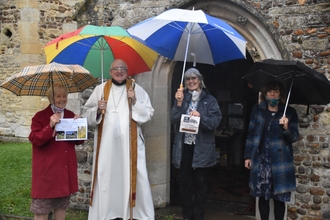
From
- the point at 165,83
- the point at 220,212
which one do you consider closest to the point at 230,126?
the point at 220,212

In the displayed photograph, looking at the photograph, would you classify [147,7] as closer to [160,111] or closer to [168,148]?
[160,111]

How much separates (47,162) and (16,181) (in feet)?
13.6

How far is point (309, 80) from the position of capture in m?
4.01

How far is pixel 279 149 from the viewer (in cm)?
405

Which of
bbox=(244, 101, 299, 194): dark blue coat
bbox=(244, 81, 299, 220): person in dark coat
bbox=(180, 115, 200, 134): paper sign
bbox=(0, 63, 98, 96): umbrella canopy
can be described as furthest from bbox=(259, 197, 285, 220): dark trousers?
bbox=(0, 63, 98, 96): umbrella canopy

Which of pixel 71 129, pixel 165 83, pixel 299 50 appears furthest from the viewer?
pixel 165 83

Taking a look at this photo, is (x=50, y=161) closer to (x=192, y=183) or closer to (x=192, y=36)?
(x=192, y=183)

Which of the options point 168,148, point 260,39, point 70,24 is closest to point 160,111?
point 168,148

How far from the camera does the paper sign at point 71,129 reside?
154 inches

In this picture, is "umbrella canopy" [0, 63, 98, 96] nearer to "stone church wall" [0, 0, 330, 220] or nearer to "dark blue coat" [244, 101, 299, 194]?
"stone church wall" [0, 0, 330, 220]

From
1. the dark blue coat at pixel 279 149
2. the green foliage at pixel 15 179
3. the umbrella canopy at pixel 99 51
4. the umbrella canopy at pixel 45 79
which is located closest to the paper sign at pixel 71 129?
the umbrella canopy at pixel 45 79

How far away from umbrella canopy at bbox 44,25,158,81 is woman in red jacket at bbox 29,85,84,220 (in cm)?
55

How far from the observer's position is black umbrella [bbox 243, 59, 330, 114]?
13.0 ft

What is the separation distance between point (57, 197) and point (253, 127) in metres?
2.17
